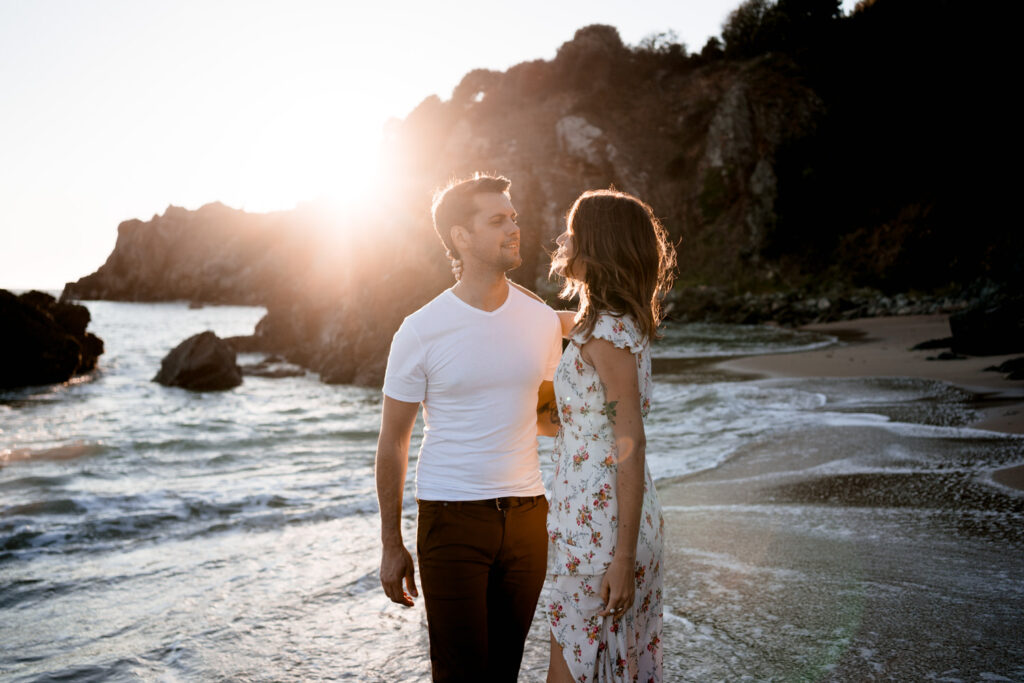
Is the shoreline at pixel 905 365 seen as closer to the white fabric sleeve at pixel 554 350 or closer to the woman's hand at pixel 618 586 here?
the white fabric sleeve at pixel 554 350

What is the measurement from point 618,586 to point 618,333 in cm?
76

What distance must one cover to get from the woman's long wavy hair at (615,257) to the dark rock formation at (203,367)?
2023cm

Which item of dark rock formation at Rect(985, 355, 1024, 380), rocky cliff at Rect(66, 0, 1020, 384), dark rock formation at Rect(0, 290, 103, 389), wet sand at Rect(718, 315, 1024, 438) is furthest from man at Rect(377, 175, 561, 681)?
dark rock formation at Rect(0, 290, 103, 389)

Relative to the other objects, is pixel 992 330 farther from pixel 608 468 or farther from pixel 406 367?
pixel 406 367

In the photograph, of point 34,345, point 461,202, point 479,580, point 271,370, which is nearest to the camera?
point 479,580

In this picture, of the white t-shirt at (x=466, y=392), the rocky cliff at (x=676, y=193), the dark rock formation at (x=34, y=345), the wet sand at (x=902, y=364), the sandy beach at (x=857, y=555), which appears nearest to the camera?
the white t-shirt at (x=466, y=392)

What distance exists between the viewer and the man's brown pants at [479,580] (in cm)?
239

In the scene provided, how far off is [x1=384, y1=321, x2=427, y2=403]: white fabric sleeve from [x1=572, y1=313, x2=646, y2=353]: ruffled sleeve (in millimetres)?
594

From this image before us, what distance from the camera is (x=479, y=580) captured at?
2.43 m

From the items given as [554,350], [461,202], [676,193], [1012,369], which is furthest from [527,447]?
[676,193]

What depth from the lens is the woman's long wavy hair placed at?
225 centimetres

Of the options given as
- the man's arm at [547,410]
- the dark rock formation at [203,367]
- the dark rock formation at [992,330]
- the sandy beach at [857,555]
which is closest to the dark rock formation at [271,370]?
the dark rock formation at [203,367]

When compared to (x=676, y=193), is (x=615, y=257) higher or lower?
lower

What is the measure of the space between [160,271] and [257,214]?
63.7ft
